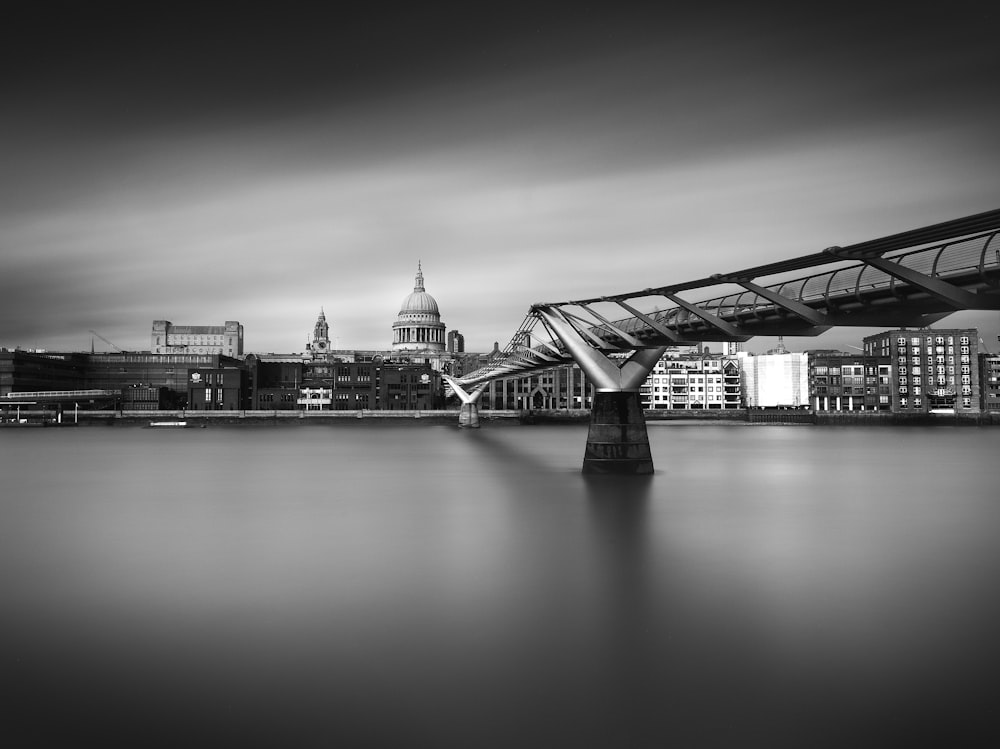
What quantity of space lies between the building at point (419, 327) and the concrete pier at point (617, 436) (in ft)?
468

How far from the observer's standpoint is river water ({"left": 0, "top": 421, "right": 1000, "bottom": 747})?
25.9ft

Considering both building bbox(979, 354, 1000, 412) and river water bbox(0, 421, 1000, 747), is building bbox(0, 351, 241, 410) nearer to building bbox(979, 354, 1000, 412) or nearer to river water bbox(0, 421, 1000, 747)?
river water bbox(0, 421, 1000, 747)

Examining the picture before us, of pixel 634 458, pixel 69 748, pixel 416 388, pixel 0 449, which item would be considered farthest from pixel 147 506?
pixel 416 388

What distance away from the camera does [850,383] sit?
131 m

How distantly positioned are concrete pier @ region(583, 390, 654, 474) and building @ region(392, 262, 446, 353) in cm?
14263

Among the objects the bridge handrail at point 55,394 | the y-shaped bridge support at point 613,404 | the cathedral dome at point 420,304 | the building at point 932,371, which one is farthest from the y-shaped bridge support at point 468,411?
the cathedral dome at point 420,304

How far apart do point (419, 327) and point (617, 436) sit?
15081cm

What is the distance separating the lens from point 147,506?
90.1 feet

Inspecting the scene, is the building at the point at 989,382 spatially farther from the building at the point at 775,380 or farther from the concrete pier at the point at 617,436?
the concrete pier at the point at 617,436

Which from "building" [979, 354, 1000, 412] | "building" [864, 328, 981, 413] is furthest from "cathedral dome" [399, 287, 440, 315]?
"building" [979, 354, 1000, 412]

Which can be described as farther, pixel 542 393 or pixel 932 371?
pixel 542 393

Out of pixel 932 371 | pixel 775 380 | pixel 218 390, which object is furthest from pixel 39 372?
pixel 932 371

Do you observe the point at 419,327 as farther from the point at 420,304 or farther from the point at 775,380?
the point at 775,380

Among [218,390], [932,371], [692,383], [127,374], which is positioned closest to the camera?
[218,390]
